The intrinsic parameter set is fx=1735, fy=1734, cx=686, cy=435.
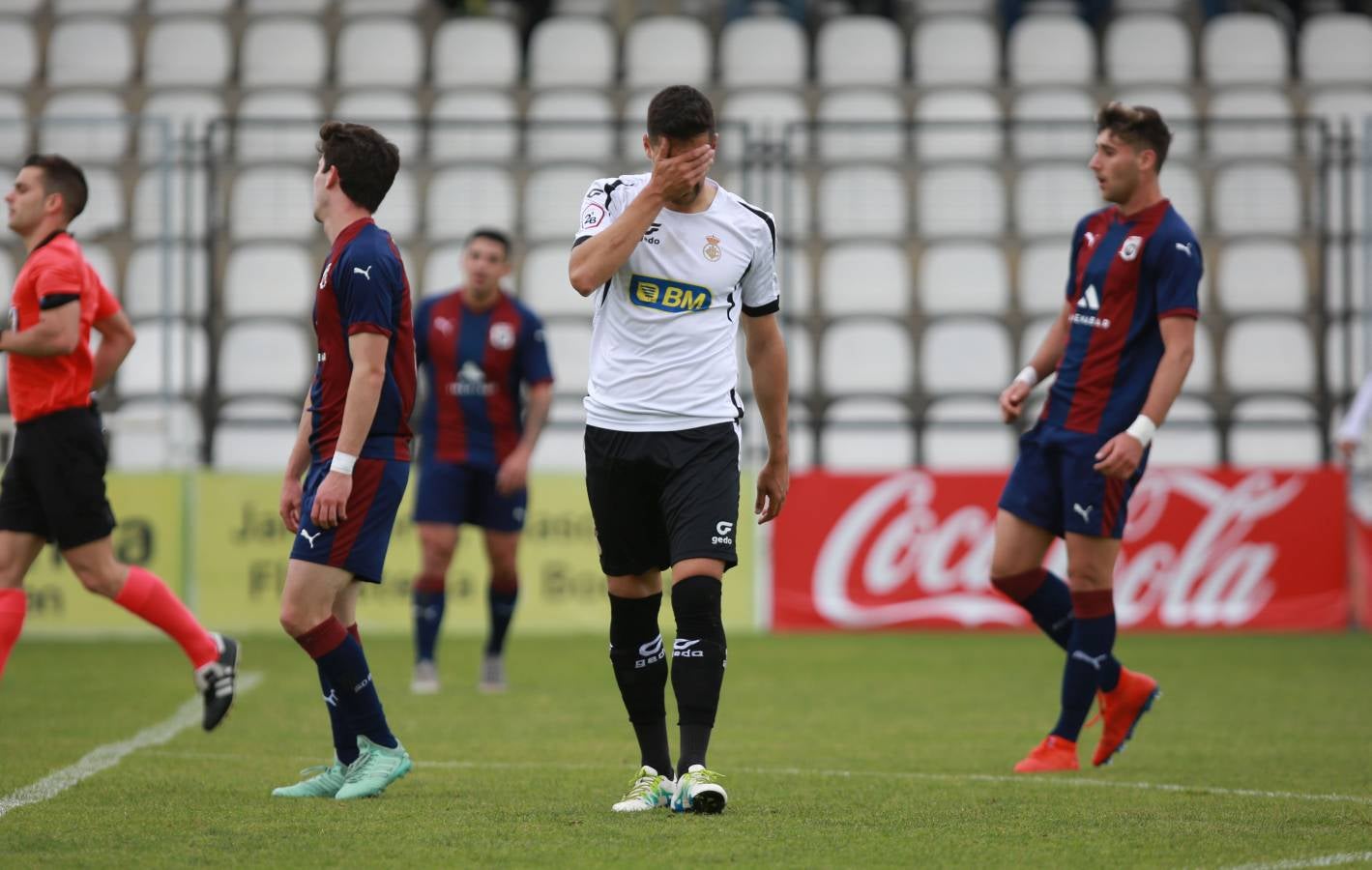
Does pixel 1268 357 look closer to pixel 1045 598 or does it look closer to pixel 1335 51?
pixel 1335 51

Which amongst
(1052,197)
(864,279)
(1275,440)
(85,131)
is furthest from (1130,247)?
(85,131)

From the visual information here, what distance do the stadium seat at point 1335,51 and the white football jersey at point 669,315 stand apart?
1372 centimetres

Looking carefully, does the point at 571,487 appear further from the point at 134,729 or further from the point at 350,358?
the point at 350,358

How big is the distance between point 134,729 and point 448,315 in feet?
10.4

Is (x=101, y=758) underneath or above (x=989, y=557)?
underneath

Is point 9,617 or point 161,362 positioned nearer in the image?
point 9,617

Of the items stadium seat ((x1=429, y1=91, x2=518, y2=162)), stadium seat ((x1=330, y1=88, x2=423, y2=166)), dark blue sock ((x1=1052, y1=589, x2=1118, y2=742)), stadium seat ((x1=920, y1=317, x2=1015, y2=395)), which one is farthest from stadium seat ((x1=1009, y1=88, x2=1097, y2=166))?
dark blue sock ((x1=1052, y1=589, x2=1118, y2=742))

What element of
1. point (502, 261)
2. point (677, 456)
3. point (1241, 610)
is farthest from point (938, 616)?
point (677, 456)

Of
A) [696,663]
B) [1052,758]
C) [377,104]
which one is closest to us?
[696,663]

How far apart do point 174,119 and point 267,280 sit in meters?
1.54

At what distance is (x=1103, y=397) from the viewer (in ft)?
20.6

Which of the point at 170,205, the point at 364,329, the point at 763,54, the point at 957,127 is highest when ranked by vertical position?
the point at 763,54

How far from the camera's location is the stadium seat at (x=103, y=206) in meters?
14.9

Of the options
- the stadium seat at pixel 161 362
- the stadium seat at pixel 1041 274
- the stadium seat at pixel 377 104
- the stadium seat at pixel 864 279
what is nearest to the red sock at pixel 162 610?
the stadium seat at pixel 161 362
